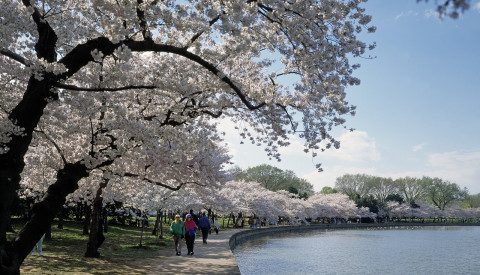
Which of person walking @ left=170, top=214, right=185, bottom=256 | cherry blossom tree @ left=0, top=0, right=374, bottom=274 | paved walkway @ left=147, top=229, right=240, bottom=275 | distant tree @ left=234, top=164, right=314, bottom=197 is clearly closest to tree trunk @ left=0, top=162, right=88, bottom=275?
cherry blossom tree @ left=0, top=0, right=374, bottom=274

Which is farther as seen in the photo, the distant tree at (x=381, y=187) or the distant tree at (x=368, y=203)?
the distant tree at (x=381, y=187)

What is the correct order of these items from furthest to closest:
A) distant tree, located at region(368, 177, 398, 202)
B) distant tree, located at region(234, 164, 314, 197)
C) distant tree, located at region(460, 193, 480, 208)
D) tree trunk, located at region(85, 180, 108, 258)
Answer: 1. distant tree, located at region(460, 193, 480, 208)
2. distant tree, located at region(368, 177, 398, 202)
3. distant tree, located at region(234, 164, 314, 197)
4. tree trunk, located at region(85, 180, 108, 258)

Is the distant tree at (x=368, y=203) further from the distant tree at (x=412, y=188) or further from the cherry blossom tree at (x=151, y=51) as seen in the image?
the cherry blossom tree at (x=151, y=51)

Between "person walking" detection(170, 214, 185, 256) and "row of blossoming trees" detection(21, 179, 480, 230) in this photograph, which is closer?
"person walking" detection(170, 214, 185, 256)

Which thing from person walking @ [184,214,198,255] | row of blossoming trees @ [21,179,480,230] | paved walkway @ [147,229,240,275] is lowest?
paved walkway @ [147,229,240,275]

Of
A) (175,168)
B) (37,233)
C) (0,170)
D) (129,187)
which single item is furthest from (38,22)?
(129,187)

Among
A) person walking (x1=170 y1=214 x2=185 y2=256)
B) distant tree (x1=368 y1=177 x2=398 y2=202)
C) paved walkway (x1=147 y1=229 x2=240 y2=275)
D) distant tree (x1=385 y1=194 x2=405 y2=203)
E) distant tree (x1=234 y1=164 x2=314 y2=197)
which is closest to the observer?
paved walkway (x1=147 y1=229 x2=240 y2=275)

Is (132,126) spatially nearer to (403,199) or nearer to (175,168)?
(175,168)

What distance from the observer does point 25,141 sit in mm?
7535

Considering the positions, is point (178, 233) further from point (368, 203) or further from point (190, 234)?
point (368, 203)

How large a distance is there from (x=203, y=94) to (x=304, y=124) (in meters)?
2.98

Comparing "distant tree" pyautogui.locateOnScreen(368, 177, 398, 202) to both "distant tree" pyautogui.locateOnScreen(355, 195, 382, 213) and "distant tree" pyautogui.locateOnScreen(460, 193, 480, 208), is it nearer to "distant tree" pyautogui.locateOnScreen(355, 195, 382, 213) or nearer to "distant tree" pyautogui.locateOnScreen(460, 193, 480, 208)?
"distant tree" pyautogui.locateOnScreen(355, 195, 382, 213)

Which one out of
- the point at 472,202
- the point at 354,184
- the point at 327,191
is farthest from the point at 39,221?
the point at 472,202

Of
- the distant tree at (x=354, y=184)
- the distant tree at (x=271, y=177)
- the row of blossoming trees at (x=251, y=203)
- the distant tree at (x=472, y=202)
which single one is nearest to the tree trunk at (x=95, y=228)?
the row of blossoming trees at (x=251, y=203)
